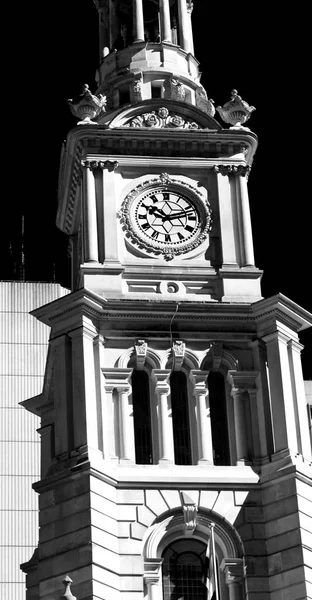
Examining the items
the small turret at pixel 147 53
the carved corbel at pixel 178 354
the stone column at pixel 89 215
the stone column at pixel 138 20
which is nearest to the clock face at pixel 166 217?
the stone column at pixel 89 215

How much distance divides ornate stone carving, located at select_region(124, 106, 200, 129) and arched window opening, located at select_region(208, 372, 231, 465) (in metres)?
9.81

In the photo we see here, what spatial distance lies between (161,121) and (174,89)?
7.95ft

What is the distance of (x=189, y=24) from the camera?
276ft

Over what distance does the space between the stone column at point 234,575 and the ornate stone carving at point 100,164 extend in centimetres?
1498

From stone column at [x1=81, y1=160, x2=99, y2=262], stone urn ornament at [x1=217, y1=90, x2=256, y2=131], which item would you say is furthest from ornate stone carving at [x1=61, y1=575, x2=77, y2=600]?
stone urn ornament at [x1=217, y1=90, x2=256, y2=131]

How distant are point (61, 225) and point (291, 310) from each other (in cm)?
1168

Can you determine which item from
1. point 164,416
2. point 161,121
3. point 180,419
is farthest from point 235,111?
point 164,416

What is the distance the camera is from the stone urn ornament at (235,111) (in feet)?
257

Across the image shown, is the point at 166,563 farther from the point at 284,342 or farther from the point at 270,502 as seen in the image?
the point at 284,342

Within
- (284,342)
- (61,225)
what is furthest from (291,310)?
(61,225)

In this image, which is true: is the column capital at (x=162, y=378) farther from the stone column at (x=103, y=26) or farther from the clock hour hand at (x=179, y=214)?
the stone column at (x=103, y=26)

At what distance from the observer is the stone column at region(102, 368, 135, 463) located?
70.5 metres

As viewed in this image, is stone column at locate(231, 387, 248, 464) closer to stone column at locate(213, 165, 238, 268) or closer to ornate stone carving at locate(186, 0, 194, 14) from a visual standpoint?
stone column at locate(213, 165, 238, 268)

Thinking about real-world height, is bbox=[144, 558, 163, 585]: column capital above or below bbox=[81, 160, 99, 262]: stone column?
below
